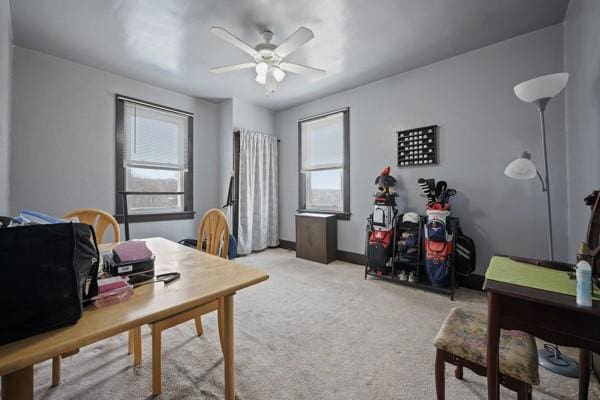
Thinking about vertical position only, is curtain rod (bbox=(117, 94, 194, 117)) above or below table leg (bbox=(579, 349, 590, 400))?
above

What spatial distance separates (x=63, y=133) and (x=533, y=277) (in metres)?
4.31

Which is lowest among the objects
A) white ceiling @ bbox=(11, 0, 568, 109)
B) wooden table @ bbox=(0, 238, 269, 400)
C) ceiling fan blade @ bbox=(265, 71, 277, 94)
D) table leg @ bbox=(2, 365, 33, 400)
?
table leg @ bbox=(2, 365, 33, 400)

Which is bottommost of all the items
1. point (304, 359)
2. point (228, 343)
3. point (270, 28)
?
point (304, 359)

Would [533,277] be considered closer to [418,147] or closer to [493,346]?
[493,346]

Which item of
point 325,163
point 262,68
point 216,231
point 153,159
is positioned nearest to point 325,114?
point 325,163

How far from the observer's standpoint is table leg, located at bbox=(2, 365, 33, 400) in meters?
0.62

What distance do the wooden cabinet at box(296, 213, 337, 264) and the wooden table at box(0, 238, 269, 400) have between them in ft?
8.30

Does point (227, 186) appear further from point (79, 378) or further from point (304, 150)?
point (79, 378)

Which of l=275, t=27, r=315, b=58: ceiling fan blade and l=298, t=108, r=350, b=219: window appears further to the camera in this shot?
l=298, t=108, r=350, b=219: window

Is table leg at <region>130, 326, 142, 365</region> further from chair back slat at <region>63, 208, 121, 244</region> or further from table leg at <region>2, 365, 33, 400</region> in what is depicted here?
table leg at <region>2, 365, 33, 400</region>

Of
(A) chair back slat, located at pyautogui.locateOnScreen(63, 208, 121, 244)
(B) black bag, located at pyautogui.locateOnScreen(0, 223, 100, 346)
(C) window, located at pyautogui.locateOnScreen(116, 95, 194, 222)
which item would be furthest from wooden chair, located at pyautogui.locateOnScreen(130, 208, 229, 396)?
(C) window, located at pyautogui.locateOnScreen(116, 95, 194, 222)

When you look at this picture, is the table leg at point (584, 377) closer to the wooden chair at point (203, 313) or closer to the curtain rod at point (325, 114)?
the wooden chair at point (203, 313)

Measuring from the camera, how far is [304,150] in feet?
14.4

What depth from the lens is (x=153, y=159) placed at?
357 cm
